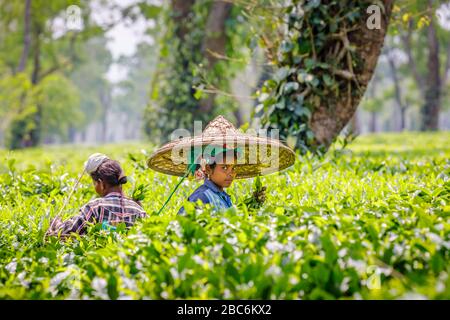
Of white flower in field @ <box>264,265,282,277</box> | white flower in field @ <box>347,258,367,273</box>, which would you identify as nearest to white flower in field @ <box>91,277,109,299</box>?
white flower in field @ <box>264,265,282,277</box>

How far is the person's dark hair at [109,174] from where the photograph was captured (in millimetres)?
4117

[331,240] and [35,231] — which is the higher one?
[331,240]

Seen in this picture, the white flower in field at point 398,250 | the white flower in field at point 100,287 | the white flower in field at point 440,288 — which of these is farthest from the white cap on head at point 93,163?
the white flower in field at point 440,288

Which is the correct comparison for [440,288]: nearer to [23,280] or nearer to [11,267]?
[23,280]

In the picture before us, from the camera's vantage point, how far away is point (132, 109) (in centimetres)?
7644

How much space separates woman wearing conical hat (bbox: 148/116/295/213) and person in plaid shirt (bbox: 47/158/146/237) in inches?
13.9

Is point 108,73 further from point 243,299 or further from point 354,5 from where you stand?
point 243,299

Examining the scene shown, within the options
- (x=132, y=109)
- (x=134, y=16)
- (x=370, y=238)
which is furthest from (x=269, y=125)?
(x=132, y=109)

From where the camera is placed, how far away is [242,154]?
4234mm

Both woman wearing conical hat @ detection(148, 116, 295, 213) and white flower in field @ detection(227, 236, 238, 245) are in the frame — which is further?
woman wearing conical hat @ detection(148, 116, 295, 213)

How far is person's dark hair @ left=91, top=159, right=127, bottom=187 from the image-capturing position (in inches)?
162

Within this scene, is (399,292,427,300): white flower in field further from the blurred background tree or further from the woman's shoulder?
the blurred background tree
